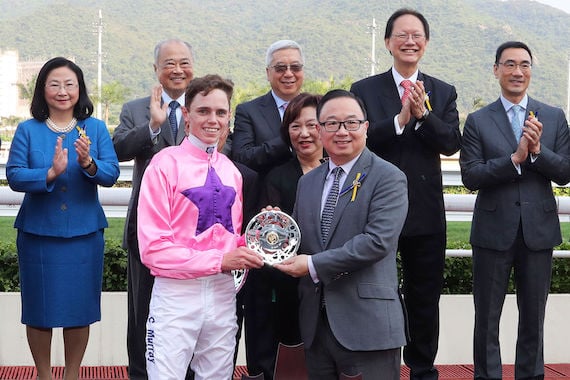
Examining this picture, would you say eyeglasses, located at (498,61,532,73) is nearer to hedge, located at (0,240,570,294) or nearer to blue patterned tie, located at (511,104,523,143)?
blue patterned tie, located at (511,104,523,143)

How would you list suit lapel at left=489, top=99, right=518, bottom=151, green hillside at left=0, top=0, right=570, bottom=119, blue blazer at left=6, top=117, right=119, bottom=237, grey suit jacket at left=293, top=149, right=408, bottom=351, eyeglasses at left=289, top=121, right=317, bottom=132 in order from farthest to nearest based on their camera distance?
1. green hillside at left=0, top=0, right=570, bottom=119
2. suit lapel at left=489, top=99, right=518, bottom=151
3. blue blazer at left=6, top=117, right=119, bottom=237
4. eyeglasses at left=289, top=121, right=317, bottom=132
5. grey suit jacket at left=293, top=149, right=408, bottom=351

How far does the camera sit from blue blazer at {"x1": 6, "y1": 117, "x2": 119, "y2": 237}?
4477 mm

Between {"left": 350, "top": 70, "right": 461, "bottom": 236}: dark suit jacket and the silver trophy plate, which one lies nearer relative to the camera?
the silver trophy plate

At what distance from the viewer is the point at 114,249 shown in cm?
572

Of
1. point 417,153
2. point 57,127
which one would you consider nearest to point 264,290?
point 417,153

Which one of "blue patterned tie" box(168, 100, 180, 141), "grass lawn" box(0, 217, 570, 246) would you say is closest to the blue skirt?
"blue patterned tie" box(168, 100, 180, 141)

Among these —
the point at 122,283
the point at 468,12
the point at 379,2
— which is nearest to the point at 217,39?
the point at 379,2

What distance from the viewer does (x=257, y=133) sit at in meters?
4.69

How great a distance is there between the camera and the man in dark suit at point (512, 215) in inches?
189

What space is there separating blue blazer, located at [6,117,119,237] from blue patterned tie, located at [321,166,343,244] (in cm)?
139

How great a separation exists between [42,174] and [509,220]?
2.51 meters

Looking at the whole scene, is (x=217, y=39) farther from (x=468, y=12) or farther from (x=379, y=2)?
(x=468, y=12)

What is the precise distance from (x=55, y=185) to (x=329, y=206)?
1643 millimetres

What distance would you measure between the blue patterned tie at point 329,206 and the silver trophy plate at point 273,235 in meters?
0.12
